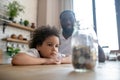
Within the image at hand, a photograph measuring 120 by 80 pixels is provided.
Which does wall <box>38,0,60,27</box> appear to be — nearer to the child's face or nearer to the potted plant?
the potted plant

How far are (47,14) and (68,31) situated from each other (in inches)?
63.4

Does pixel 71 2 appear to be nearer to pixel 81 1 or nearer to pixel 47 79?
pixel 81 1

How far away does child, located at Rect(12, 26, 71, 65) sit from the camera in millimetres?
980

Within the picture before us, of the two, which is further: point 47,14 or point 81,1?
point 81,1

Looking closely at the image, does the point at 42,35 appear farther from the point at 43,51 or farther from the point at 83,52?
the point at 83,52

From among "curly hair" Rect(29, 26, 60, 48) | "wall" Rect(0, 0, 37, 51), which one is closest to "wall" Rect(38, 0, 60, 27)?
"wall" Rect(0, 0, 37, 51)

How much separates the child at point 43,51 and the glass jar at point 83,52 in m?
0.47

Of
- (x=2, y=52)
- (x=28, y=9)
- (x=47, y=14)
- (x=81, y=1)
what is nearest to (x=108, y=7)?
(x=81, y=1)

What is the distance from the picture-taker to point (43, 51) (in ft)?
4.14

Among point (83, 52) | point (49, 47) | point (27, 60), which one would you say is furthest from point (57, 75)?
point (49, 47)

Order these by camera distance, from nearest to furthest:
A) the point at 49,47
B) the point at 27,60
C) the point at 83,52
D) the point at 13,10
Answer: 1. the point at 83,52
2. the point at 27,60
3. the point at 49,47
4. the point at 13,10

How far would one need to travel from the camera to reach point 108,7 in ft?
11.7

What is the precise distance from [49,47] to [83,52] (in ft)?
2.48

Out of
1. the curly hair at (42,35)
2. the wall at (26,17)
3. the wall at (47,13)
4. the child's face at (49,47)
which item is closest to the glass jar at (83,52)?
the child's face at (49,47)
